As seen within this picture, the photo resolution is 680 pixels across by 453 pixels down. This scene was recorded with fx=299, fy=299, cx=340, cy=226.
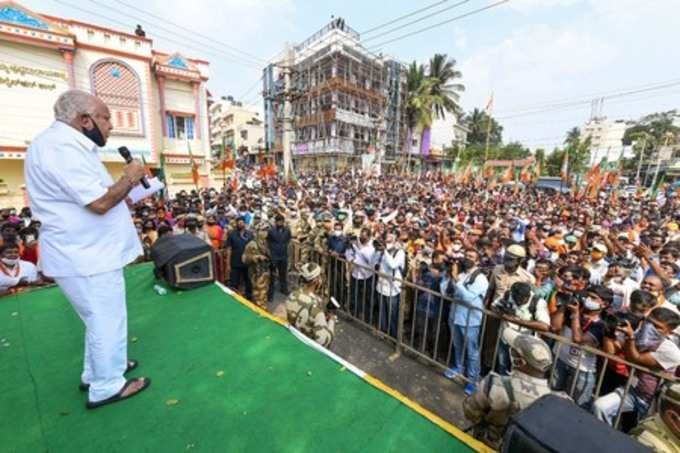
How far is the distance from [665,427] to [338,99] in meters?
31.5

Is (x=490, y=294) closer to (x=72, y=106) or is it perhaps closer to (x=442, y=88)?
(x=72, y=106)

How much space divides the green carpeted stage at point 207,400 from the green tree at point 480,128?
54.6 metres

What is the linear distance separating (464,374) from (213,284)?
345 centimetres

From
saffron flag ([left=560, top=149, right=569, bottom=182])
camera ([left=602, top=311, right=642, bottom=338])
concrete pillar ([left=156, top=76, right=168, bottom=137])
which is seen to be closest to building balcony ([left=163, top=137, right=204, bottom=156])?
concrete pillar ([left=156, top=76, right=168, bottom=137])

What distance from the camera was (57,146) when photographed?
1.64 metres

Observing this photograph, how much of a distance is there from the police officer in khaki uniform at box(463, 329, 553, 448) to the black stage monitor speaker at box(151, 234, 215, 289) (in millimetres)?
3119

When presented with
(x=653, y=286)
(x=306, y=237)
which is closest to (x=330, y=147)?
(x=306, y=237)

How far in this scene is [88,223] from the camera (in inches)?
69.5

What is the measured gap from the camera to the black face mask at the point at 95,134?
1.82 metres

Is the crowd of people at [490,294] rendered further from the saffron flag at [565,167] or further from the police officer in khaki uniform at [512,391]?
the saffron flag at [565,167]

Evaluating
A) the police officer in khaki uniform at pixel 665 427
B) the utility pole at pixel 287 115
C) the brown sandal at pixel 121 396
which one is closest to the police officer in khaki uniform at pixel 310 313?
the brown sandal at pixel 121 396

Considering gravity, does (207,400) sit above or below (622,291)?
below

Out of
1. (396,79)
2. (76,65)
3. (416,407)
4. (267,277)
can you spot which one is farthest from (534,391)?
(396,79)

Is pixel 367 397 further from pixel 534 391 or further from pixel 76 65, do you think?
pixel 76 65
